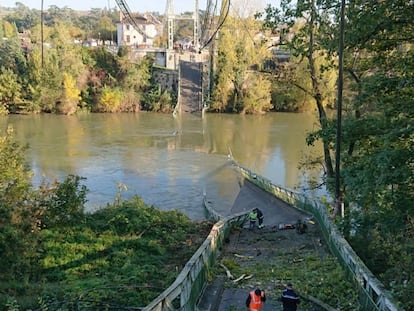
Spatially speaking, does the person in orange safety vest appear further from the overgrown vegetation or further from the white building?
the white building

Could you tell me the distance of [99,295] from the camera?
944cm

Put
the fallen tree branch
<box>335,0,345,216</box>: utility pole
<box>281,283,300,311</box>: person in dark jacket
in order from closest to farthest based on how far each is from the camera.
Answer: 1. <box>281,283,300,311</box>: person in dark jacket
2. the fallen tree branch
3. <box>335,0,345,216</box>: utility pole

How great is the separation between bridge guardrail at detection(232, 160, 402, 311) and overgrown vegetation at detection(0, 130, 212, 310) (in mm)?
3547

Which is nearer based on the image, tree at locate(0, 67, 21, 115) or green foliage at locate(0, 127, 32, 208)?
green foliage at locate(0, 127, 32, 208)

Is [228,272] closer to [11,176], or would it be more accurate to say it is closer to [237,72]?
[11,176]

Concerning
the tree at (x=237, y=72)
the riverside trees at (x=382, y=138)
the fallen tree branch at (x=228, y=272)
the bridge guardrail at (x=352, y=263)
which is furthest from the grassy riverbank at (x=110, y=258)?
the tree at (x=237, y=72)

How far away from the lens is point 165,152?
37.7 metres

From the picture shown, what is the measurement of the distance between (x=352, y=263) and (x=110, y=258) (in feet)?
26.3

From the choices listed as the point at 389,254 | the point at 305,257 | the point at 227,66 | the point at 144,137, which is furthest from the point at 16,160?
the point at 227,66

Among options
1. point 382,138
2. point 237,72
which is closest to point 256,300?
point 382,138

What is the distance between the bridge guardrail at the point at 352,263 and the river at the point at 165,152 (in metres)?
5.45

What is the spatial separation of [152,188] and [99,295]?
61.2 feet

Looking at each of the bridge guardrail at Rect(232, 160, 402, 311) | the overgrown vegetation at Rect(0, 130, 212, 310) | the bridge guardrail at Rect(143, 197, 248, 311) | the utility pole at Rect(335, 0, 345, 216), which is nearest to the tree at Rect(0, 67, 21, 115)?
the overgrown vegetation at Rect(0, 130, 212, 310)

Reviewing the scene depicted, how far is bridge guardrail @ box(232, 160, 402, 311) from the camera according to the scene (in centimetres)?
621
